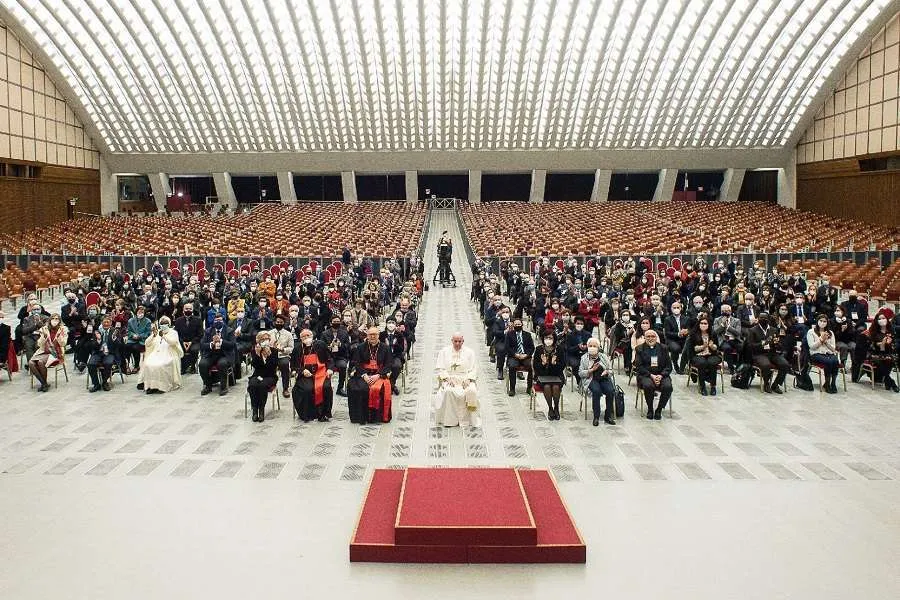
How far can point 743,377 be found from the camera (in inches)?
536

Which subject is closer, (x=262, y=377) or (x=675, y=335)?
(x=262, y=377)

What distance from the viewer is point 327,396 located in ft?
38.0

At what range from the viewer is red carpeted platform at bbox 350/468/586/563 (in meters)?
6.89

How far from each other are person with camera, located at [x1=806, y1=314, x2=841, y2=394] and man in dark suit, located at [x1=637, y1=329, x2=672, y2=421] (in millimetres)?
3171

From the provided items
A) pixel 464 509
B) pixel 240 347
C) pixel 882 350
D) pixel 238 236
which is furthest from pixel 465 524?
pixel 238 236

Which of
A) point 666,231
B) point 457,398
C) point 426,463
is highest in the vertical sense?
point 666,231

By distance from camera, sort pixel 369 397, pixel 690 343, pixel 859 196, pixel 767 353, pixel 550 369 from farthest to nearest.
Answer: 1. pixel 859 196
2. pixel 690 343
3. pixel 767 353
4. pixel 550 369
5. pixel 369 397

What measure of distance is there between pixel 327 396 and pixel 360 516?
426cm

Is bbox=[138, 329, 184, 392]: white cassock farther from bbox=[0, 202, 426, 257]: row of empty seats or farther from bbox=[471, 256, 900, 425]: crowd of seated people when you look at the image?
bbox=[0, 202, 426, 257]: row of empty seats

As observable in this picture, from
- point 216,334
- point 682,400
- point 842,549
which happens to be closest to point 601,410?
point 682,400

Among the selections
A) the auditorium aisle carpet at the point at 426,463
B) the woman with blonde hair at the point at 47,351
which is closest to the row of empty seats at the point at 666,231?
the woman with blonde hair at the point at 47,351

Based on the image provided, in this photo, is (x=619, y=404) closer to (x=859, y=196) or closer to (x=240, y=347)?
(x=240, y=347)

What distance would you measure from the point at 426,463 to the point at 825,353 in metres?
7.85

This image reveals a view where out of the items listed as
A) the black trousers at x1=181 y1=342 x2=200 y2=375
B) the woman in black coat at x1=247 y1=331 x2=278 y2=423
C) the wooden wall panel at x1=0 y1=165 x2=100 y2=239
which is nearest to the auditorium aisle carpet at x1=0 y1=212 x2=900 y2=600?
the woman in black coat at x1=247 y1=331 x2=278 y2=423
